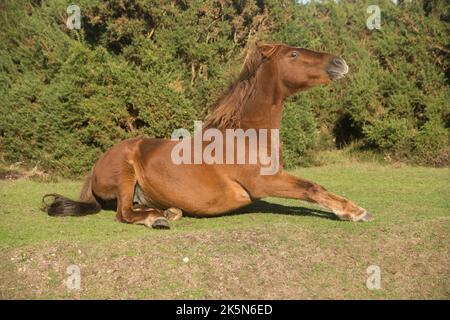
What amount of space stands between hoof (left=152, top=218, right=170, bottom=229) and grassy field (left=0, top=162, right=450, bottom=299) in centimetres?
12

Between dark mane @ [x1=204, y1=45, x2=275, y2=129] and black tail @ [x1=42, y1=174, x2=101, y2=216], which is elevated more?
dark mane @ [x1=204, y1=45, x2=275, y2=129]

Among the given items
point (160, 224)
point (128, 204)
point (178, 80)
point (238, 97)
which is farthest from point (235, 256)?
point (178, 80)

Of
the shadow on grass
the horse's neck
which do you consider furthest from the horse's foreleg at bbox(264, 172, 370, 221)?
the horse's neck

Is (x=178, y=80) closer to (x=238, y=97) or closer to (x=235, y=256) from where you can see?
(x=238, y=97)

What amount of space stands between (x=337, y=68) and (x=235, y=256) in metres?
2.44

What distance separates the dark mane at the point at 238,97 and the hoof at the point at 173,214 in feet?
3.54

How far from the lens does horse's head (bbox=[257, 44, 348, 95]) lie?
21.5 ft

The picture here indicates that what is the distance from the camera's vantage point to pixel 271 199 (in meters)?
8.64

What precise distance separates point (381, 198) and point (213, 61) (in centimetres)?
602

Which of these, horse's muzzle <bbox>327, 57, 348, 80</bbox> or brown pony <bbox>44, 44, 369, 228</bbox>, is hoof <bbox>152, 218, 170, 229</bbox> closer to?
brown pony <bbox>44, 44, 369, 228</bbox>

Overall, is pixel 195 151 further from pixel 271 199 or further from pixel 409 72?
pixel 409 72

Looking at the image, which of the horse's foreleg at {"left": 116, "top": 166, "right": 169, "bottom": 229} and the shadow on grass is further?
the shadow on grass

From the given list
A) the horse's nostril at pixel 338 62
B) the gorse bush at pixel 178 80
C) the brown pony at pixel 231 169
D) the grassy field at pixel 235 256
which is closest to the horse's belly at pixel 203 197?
the brown pony at pixel 231 169

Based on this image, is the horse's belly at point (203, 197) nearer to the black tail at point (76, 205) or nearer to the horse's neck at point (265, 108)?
the horse's neck at point (265, 108)
